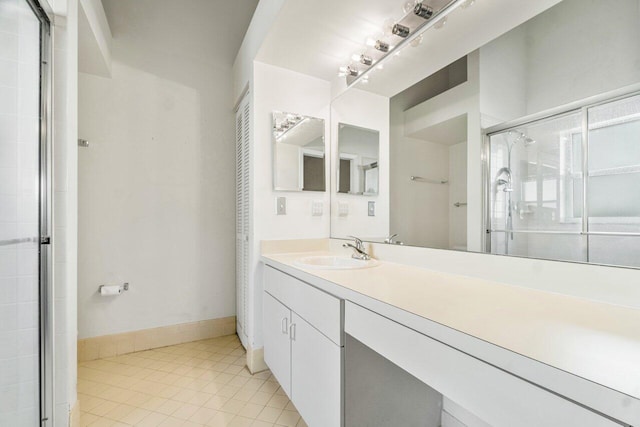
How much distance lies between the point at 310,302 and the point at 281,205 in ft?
2.90

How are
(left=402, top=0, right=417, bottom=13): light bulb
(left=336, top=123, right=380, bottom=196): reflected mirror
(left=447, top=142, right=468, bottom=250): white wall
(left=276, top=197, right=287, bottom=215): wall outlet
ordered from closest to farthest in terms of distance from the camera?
(left=447, top=142, right=468, bottom=250): white wall
(left=402, top=0, right=417, bottom=13): light bulb
(left=336, top=123, right=380, bottom=196): reflected mirror
(left=276, top=197, right=287, bottom=215): wall outlet

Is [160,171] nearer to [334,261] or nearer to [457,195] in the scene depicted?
[334,261]

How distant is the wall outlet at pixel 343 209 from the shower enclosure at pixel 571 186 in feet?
3.35

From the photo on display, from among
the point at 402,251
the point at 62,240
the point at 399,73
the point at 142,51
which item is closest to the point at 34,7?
the point at 62,240

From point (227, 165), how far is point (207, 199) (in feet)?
1.15

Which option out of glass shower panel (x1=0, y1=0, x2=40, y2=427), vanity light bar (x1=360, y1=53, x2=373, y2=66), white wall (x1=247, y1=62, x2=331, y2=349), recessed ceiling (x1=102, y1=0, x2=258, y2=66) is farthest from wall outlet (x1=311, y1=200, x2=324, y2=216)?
recessed ceiling (x1=102, y1=0, x2=258, y2=66)

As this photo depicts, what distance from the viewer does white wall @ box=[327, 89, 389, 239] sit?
179 cm

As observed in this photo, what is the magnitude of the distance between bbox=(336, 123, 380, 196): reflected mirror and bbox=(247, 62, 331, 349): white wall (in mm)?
289

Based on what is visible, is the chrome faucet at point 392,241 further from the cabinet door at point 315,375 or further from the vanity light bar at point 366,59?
the vanity light bar at point 366,59

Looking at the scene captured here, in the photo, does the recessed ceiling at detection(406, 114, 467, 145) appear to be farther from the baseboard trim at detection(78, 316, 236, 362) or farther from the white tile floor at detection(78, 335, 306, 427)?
the baseboard trim at detection(78, 316, 236, 362)

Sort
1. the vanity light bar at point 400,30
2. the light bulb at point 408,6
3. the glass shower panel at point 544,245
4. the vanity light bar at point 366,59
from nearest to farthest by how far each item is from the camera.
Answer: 1. the glass shower panel at point 544,245
2. the light bulb at point 408,6
3. the vanity light bar at point 400,30
4. the vanity light bar at point 366,59

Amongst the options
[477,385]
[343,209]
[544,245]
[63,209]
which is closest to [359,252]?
[343,209]

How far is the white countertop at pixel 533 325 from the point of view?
1.48 ft

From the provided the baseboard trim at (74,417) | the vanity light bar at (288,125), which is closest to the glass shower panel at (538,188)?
Result: the vanity light bar at (288,125)
